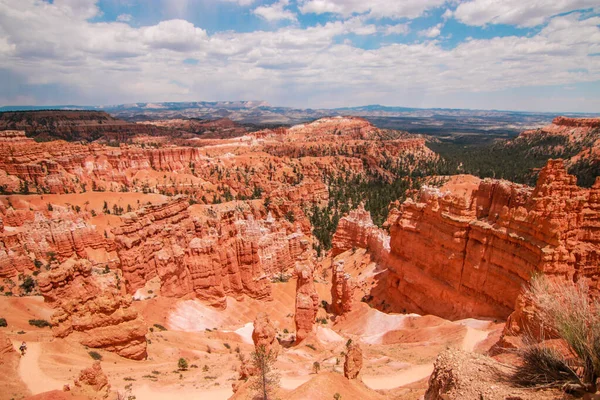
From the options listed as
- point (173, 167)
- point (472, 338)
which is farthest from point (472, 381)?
point (173, 167)

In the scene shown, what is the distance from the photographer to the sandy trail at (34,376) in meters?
11.4

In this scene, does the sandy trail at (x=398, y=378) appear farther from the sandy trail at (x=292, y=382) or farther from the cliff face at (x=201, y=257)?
the cliff face at (x=201, y=257)

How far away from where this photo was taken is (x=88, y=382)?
11.1 meters

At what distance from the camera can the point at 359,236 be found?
133ft

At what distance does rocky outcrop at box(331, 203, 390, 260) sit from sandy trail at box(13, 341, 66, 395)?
28.7 metres

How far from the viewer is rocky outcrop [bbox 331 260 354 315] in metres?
27.5

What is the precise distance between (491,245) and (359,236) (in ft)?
66.0

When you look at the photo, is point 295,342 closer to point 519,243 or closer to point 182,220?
point 519,243

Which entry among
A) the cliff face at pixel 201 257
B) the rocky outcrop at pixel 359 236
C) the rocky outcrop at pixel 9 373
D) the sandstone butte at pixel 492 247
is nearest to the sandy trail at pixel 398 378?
the sandstone butte at pixel 492 247

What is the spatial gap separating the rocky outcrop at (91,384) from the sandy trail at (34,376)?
1238mm

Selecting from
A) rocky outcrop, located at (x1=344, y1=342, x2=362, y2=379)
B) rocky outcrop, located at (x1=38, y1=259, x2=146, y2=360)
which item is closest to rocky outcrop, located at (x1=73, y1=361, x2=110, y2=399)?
rocky outcrop, located at (x1=38, y1=259, x2=146, y2=360)

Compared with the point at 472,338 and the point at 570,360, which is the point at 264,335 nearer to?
the point at 472,338

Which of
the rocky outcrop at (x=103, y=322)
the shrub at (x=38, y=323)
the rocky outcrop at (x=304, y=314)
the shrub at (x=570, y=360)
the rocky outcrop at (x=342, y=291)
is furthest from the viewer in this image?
the rocky outcrop at (x=342, y=291)

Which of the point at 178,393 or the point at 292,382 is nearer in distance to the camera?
the point at 178,393
